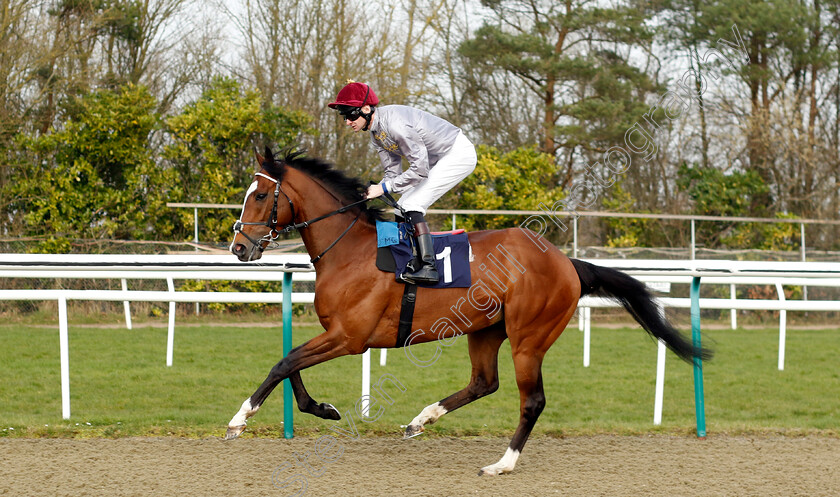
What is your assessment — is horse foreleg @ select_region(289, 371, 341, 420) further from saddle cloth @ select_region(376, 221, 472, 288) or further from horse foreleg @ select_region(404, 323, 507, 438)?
saddle cloth @ select_region(376, 221, 472, 288)

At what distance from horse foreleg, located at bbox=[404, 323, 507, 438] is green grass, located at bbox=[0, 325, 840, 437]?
0.52 m

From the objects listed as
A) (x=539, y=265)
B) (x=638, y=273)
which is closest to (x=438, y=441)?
(x=539, y=265)

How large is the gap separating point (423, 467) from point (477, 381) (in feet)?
2.19

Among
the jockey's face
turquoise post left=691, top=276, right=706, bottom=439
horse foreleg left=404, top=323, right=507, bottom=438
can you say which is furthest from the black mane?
turquoise post left=691, top=276, right=706, bottom=439

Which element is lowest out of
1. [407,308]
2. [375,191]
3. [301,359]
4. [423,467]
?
[423,467]

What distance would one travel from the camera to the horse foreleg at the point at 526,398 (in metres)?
4.08

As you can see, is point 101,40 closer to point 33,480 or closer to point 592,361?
point 592,361

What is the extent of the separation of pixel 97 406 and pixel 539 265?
3.49 meters

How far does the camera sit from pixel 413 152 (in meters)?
4.22

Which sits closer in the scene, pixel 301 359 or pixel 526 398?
pixel 301 359

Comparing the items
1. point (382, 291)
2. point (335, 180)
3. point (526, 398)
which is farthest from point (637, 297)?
point (335, 180)

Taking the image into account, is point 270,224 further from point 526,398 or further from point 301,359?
point 526,398

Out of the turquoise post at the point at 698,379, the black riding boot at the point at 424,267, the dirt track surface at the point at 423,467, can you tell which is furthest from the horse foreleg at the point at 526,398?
the turquoise post at the point at 698,379

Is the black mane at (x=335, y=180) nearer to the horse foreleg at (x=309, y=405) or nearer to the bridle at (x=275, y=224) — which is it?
the bridle at (x=275, y=224)
